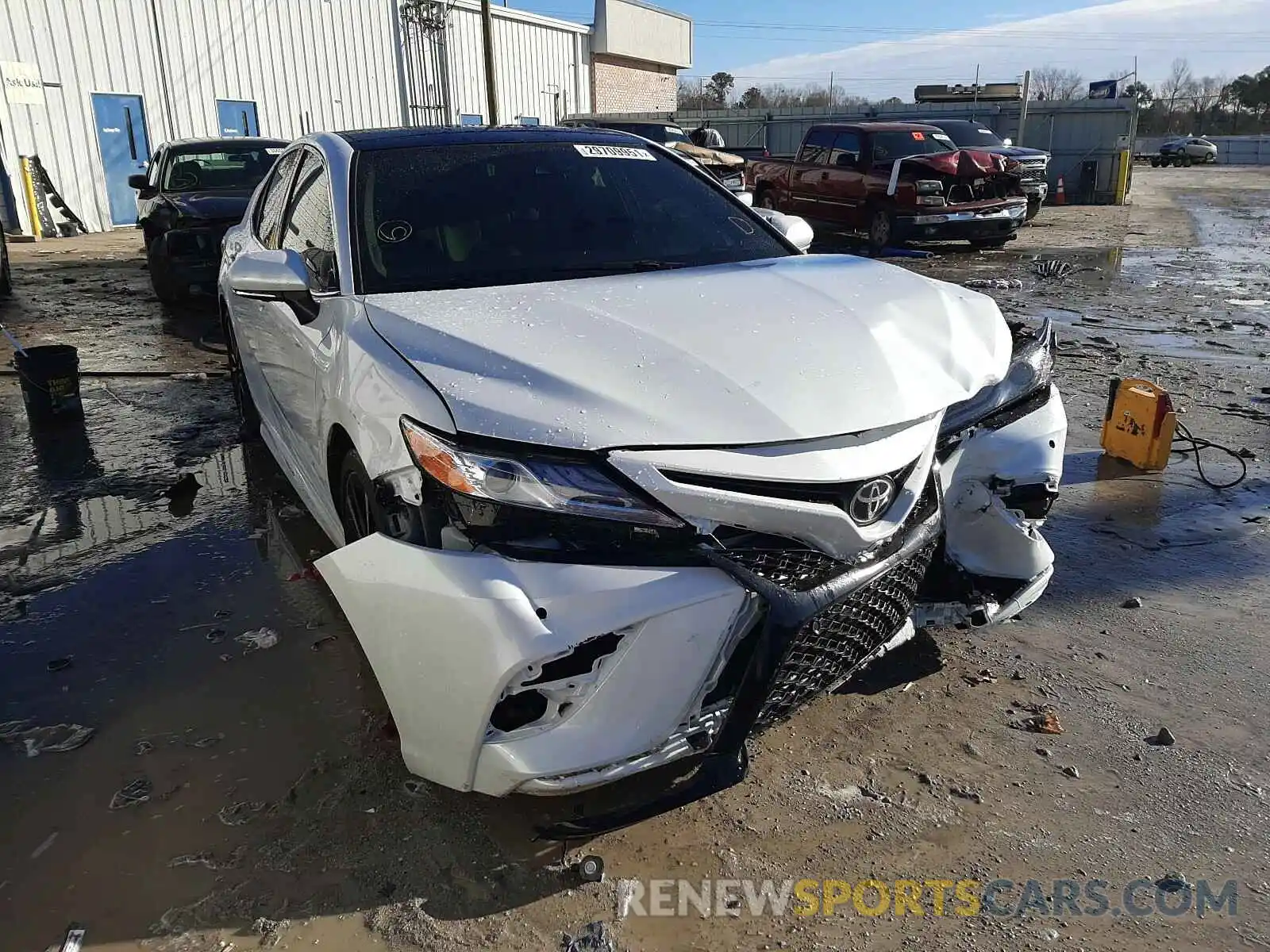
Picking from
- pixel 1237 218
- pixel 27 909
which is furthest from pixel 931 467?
pixel 1237 218

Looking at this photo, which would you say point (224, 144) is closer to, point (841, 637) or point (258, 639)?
point (258, 639)

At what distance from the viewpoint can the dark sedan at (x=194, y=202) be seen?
28.8 feet

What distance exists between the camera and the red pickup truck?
12820mm

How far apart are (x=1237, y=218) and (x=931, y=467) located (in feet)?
70.0

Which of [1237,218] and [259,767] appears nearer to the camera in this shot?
[259,767]

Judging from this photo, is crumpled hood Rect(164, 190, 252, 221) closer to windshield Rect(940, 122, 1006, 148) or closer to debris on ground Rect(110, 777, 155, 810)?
debris on ground Rect(110, 777, 155, 810)

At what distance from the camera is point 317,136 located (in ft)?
12.0

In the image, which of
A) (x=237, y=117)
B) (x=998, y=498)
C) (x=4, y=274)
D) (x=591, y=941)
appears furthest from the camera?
(x=237, y=117)

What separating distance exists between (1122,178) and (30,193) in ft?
76.5

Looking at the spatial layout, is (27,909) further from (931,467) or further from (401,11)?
(401,11)

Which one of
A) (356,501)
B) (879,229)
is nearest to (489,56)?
(879,229)

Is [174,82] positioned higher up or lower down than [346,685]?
higher up

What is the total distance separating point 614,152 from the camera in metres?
3.63

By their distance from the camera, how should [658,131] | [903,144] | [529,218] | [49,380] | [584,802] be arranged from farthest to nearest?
1. [658,131]
2. [903,144]
3. [49,380]
4. [529,218]
5. [584,802]
